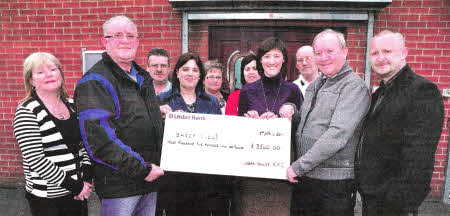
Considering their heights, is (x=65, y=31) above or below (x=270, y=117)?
above

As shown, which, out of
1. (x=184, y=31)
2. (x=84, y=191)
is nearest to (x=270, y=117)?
(x=84, y=191)

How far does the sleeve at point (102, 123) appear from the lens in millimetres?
1649

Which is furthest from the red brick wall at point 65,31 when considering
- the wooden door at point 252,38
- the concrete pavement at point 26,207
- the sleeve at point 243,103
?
the sleeve at point 243,103

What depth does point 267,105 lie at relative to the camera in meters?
2.23

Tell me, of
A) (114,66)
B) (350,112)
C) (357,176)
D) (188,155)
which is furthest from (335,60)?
A: (114,66)

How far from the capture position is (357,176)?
74.0 inches

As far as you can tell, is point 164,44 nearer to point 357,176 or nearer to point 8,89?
point 8,89

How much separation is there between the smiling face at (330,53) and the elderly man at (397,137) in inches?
8.2

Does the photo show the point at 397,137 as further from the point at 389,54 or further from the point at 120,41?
the point at 120,41

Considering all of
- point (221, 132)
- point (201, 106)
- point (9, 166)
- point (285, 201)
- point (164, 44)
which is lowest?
point (9, 166)

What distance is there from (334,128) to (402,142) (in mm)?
393

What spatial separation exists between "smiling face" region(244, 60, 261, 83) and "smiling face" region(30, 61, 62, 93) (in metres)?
1.73

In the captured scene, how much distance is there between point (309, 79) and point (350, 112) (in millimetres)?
1432

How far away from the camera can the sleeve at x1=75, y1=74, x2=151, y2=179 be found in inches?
64.9
